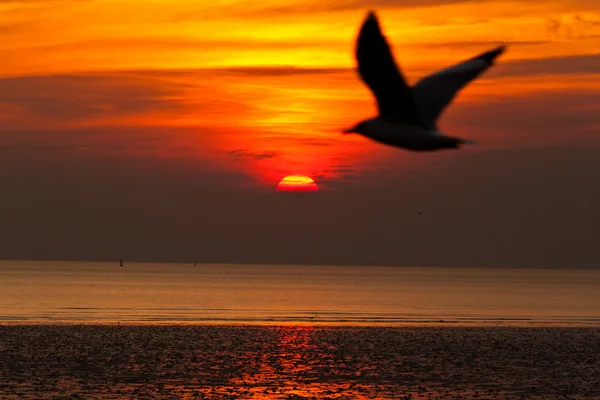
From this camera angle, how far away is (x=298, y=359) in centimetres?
5447

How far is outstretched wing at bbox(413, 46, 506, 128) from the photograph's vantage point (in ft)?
52.9

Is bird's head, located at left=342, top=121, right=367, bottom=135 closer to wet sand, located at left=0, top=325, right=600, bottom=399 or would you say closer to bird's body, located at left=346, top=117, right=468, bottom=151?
bird's body, located at left=346, top=117, right=468, bottom=151

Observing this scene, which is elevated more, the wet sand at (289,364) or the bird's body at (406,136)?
the bird's body at (406,136)

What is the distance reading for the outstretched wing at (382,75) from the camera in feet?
44.3

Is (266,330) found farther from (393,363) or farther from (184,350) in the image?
(393,363)

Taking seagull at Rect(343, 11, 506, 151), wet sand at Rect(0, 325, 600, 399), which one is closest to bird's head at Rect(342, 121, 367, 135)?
seagull at Rect(343, 11, 506, 151)

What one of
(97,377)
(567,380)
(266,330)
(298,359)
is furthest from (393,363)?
(266,330)

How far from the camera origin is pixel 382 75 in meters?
13.8

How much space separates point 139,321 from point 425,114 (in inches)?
2993

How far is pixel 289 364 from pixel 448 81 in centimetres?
3685

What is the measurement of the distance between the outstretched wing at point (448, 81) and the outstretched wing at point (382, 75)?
1.63m

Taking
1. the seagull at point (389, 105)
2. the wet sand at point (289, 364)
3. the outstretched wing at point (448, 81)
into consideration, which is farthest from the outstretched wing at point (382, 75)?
the wet sand at point (289, 364)

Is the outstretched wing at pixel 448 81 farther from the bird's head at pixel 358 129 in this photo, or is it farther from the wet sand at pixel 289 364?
the wet sand at pixel 289 364

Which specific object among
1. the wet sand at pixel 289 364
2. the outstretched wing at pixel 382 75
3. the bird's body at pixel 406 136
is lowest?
the wet sand at pixel 289 364
